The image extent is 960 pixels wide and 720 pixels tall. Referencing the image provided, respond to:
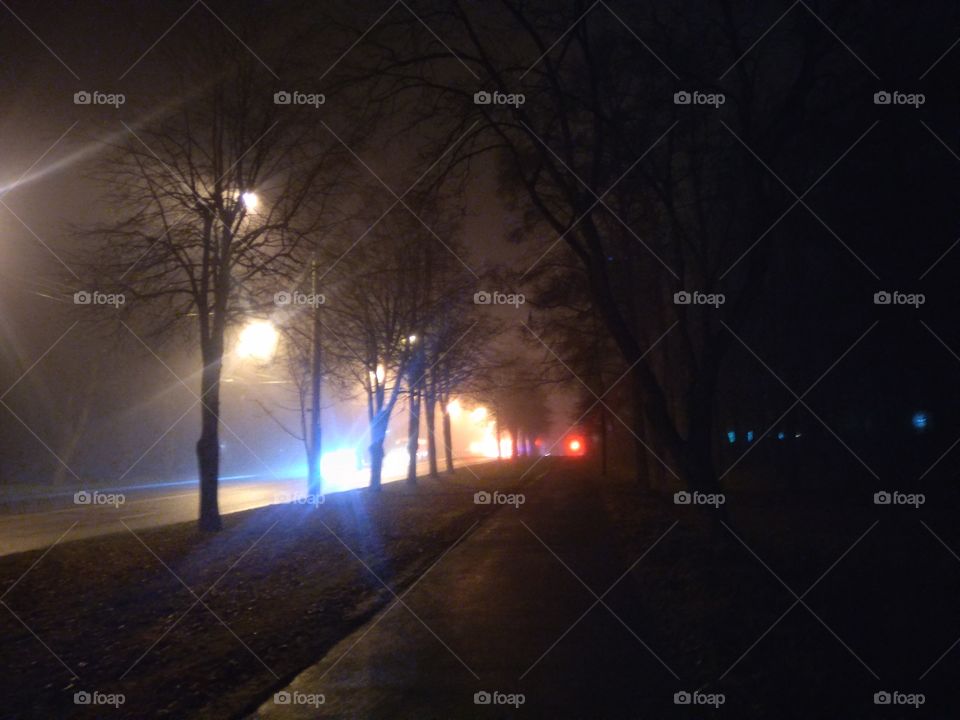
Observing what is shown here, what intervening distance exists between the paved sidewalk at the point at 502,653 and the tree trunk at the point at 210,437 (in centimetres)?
485

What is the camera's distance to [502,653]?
275 inches

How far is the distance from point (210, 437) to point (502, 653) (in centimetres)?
857

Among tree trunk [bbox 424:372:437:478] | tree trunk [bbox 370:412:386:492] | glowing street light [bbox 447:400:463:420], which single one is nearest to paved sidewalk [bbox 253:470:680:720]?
tree trunk [bbox 370:412:386:492]

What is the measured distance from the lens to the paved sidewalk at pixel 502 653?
5.71 metres

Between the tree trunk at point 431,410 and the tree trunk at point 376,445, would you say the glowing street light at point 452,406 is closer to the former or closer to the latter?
the tree trunk at point 431,410

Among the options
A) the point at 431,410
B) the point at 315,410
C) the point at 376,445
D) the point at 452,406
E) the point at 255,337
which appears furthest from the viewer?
the point at 452,406

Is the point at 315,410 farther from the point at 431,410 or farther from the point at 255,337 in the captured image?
the point at 431,410

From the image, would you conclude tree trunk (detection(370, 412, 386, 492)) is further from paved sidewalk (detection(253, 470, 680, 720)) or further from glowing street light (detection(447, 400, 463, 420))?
paved sidewalk (detection(253, 470, 680, 720))

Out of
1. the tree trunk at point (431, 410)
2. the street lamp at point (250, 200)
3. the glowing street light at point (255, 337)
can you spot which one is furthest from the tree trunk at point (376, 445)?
the street lamp at point (250, 200)

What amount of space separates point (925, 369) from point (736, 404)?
17046mm

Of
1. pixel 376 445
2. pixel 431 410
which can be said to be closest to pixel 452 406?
pixel 431 410

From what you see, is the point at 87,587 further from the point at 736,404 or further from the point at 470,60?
the point at 736,404

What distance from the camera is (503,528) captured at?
16422 millimetres

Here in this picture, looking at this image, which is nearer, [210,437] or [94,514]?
[210,437]
